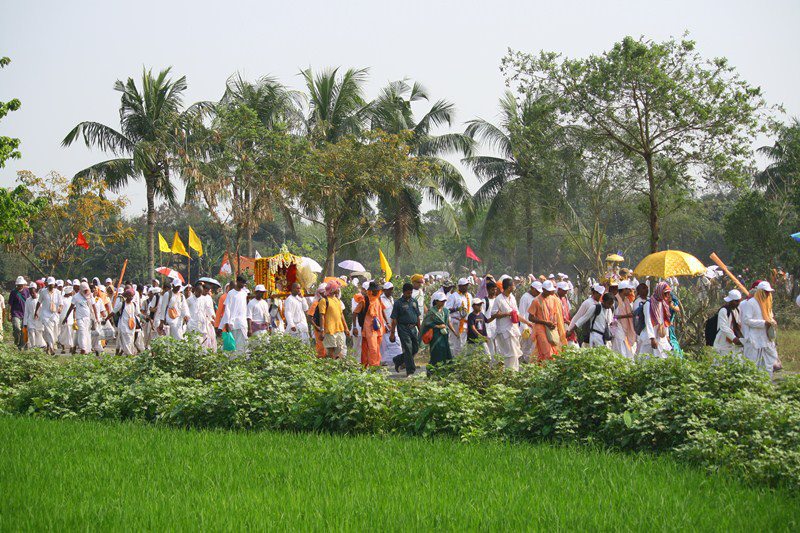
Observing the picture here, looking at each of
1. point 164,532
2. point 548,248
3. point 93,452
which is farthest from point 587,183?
point 548,248

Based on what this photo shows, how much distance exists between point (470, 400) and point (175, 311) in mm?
10397

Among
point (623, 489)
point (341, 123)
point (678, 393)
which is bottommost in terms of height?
point (623, 489)

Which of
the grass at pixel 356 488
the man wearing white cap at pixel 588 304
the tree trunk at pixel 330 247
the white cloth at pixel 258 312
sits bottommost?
the grass at pixel 356 488

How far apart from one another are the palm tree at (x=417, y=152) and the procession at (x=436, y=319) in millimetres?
11859

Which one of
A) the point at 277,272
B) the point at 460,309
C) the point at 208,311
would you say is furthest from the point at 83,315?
the point at 460,309

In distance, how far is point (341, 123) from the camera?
32.6m

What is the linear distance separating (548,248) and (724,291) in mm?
41178

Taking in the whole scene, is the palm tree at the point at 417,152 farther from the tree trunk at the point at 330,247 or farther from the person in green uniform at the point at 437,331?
the person in green uniform at the point at 437,331

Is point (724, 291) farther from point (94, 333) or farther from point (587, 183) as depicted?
point (94, 333)

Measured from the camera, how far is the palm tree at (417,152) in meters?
33.0

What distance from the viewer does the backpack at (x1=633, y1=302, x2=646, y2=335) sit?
1344 centimetres

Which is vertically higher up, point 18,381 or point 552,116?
point 552,116

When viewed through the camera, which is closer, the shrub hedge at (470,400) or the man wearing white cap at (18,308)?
the shrub hedge at (470,400)

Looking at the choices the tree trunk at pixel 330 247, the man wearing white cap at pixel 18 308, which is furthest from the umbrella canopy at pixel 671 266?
the man wearing white cap at pixel 18 308
